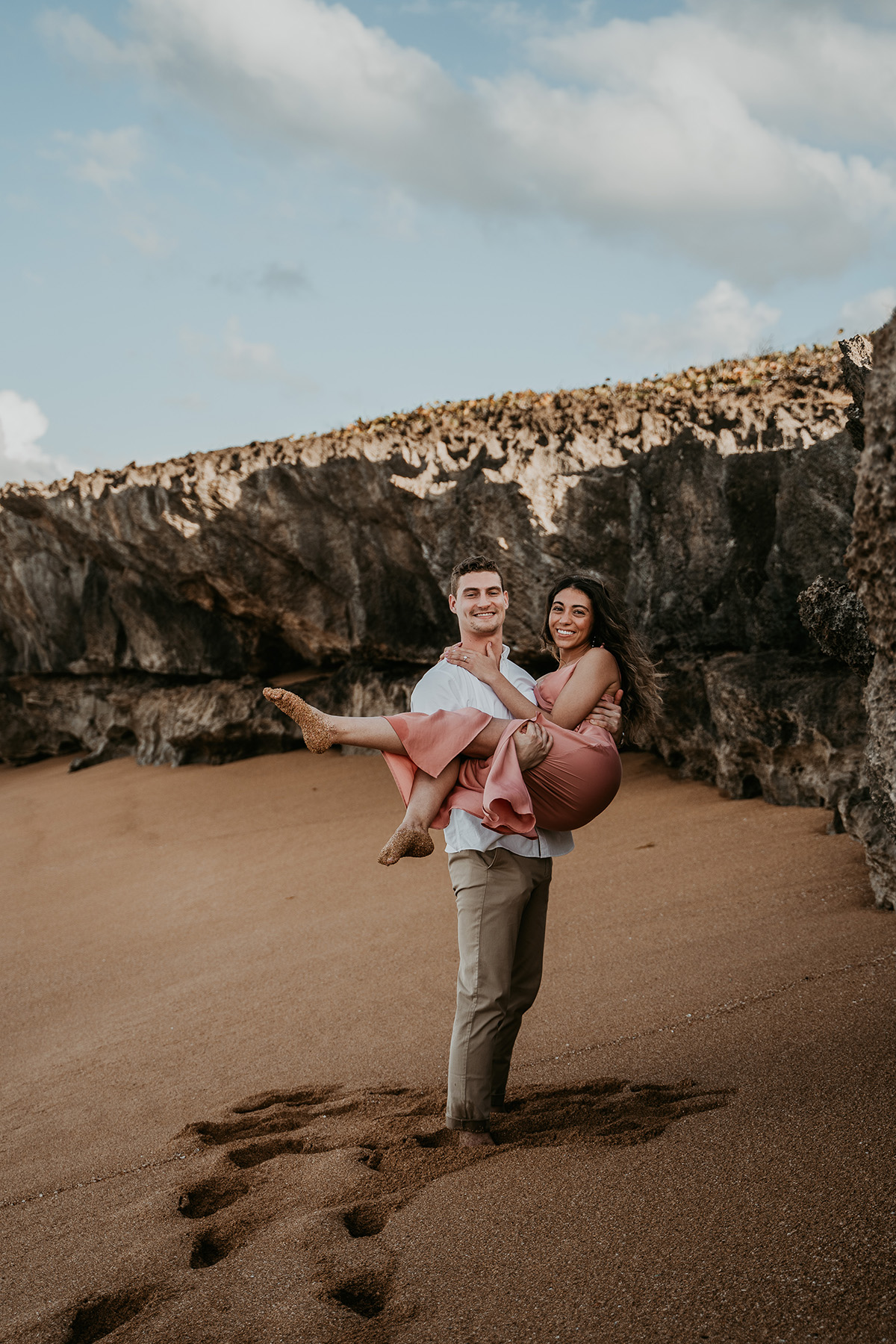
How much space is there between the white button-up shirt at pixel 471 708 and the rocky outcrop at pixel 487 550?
2.31 meters

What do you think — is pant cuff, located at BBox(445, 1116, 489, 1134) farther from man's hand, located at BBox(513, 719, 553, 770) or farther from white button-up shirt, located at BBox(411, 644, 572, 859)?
man's hand, located at BBox(513, 719, 553, 770)

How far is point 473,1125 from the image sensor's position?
3.45 m

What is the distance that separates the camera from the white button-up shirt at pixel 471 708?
363cm

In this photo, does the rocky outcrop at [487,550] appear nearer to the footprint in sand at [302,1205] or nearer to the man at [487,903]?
the man at [487,903]

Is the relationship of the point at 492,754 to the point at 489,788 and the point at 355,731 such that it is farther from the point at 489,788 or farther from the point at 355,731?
the point at 355,731

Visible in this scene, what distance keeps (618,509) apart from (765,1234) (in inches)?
268

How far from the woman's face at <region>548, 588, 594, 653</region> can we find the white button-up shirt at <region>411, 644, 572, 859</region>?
280 millimetres

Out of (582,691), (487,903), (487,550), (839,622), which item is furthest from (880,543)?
(487,550)

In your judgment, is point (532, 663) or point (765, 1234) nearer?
point (765, 1234)

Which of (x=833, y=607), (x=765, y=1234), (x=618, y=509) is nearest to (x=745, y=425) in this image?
(x=618, y=509)

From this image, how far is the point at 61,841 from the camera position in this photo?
10453 millimetres

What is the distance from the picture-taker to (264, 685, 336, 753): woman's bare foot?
149 inches

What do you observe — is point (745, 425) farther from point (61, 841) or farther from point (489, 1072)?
point (61, 841)

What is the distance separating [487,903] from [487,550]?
5.70m
